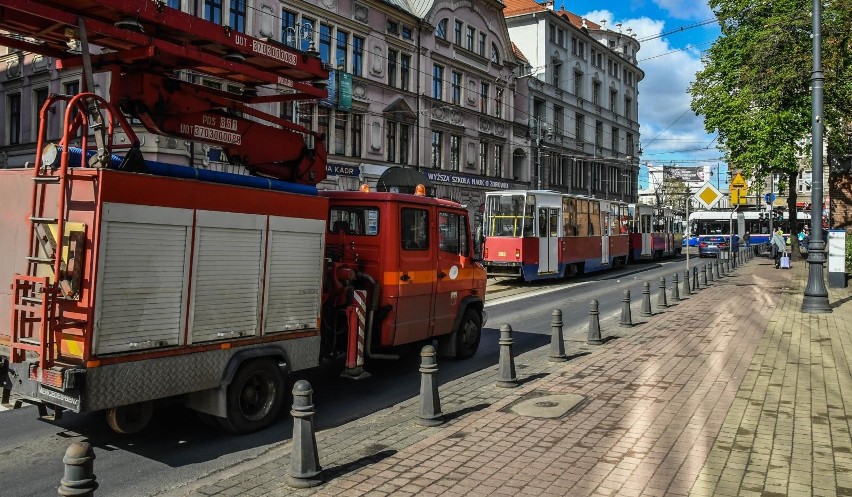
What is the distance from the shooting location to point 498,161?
42.6 meters

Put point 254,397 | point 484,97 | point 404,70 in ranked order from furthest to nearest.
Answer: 1. point 484,97
2. point 404,70
3. point 254,397

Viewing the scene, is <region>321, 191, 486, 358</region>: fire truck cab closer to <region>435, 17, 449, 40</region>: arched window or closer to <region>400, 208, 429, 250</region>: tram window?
<region>400, 208, 429, 250</region>: tram window

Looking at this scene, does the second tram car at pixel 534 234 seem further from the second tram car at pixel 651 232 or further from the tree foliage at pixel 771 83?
the second tram car at pixel 651 232

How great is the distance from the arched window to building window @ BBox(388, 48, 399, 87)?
409cm

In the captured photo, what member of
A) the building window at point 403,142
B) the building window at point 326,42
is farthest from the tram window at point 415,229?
the building window at point 403,142

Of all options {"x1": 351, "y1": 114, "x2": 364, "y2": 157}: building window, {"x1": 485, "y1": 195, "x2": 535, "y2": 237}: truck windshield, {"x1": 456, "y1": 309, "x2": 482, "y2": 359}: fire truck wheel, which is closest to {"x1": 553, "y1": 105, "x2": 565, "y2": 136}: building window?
{"x1": 351, "y1": 114, "x2": 364, "y2": 157}: building window

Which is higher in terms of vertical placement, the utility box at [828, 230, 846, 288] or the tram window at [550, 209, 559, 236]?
the tram window at [550, 209, 559, 236]

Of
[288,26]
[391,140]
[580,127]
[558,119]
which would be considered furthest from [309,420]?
[580,127]

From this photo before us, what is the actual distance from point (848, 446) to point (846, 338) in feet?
22.2

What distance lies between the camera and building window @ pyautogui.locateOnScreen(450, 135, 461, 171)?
125ft

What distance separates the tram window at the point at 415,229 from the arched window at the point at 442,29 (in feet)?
96.7

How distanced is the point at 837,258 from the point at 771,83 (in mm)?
6978

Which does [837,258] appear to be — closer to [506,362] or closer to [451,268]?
[451,268]

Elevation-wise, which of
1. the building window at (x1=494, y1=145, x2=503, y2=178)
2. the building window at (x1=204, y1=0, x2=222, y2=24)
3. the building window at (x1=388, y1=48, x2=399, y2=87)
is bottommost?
the building window at (x1=494, y1=145, x2=503, y2=178)
